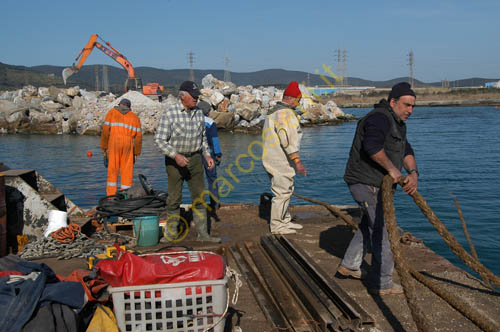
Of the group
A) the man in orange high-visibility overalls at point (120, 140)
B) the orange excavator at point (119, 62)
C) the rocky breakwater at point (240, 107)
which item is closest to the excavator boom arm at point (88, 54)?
the orange excavator at point (119, 62)

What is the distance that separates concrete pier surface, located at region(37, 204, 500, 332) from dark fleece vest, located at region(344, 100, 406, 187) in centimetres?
117

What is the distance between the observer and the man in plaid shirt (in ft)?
19.4

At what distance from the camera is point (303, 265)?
203 inches

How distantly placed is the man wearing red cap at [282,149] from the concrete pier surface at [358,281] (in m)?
0.37

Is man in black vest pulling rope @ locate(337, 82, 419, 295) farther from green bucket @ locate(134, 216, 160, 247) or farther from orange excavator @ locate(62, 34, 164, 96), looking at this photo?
orange excavator @ locate(62, 34, 164, 96)

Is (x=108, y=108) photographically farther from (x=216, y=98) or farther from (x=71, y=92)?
(x=71, y=92)

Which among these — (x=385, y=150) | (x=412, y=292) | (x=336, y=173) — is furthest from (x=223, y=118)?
(x=412, y=292)

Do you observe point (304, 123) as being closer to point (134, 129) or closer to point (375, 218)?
point (134, 129)

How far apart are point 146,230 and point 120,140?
287 centimetres

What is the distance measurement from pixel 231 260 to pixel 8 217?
3115 millimetres

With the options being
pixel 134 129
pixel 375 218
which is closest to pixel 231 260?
pixel 375 218

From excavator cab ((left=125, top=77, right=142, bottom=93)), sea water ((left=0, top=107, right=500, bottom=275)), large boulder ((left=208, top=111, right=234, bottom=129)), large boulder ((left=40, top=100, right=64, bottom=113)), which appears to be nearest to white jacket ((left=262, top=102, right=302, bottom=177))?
sea water ((left=0, top=107, right=500, bottom=275))

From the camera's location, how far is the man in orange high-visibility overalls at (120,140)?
8.47m

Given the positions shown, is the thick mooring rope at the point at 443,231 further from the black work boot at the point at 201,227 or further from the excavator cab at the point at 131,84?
the excavator cab at the point at 131,84
